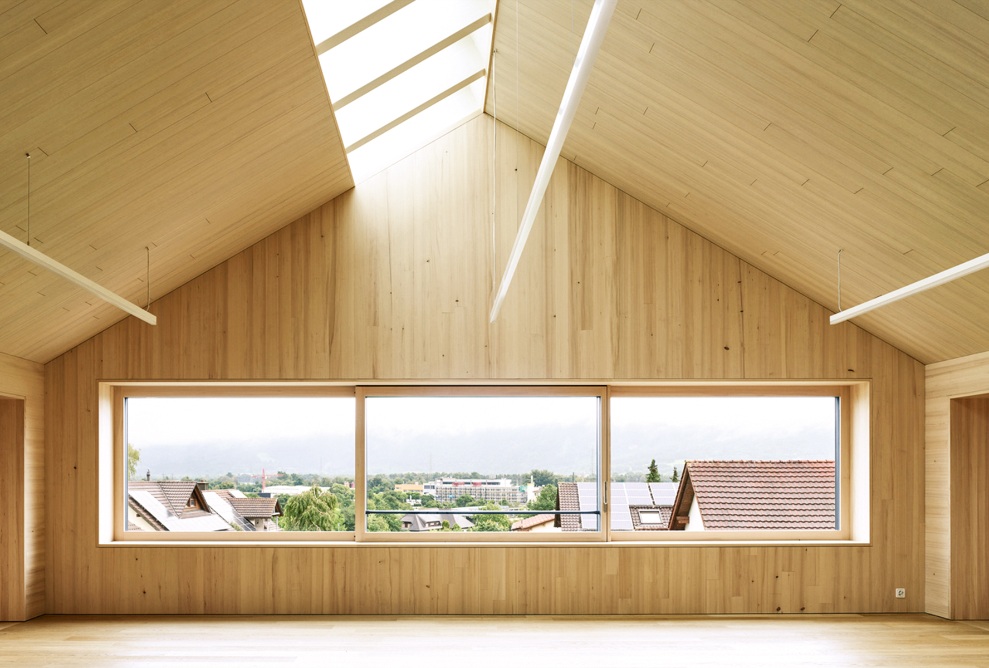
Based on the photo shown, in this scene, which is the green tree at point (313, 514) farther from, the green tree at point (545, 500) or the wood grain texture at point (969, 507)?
the wood grain texture at point (969, 507)

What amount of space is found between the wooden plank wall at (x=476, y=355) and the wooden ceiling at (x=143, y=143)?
403mm

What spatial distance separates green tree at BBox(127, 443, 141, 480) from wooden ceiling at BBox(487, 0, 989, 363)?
13.2 feet

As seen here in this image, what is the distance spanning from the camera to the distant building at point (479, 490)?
7085 mm

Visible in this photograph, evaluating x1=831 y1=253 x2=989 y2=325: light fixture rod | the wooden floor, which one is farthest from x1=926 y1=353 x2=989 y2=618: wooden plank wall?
x1=831 y1=253 x2=989 y2=325: light fixture rod

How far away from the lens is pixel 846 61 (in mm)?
3832

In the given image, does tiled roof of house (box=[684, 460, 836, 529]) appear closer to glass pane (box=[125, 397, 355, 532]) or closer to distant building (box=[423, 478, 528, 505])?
distant building (box=[423, 478, 528, 505])

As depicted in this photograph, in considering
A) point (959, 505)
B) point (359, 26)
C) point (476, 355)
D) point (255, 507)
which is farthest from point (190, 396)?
point (959, 505)

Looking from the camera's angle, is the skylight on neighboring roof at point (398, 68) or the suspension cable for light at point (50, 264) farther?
the skylight on neighboring roof at point (398, 68)

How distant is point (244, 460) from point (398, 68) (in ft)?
11.3

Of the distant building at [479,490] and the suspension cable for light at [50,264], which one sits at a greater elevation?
the suspension cable for light at [50,264]

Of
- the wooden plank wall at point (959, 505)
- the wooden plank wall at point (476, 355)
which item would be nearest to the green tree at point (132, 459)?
the wooden plank wall at point (476, 355)

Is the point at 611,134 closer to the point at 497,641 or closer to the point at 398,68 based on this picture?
the point at 398,68

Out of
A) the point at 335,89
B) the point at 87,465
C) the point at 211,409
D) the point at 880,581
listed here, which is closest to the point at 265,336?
the point at 211,409

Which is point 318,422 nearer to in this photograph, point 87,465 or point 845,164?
point 87,465
